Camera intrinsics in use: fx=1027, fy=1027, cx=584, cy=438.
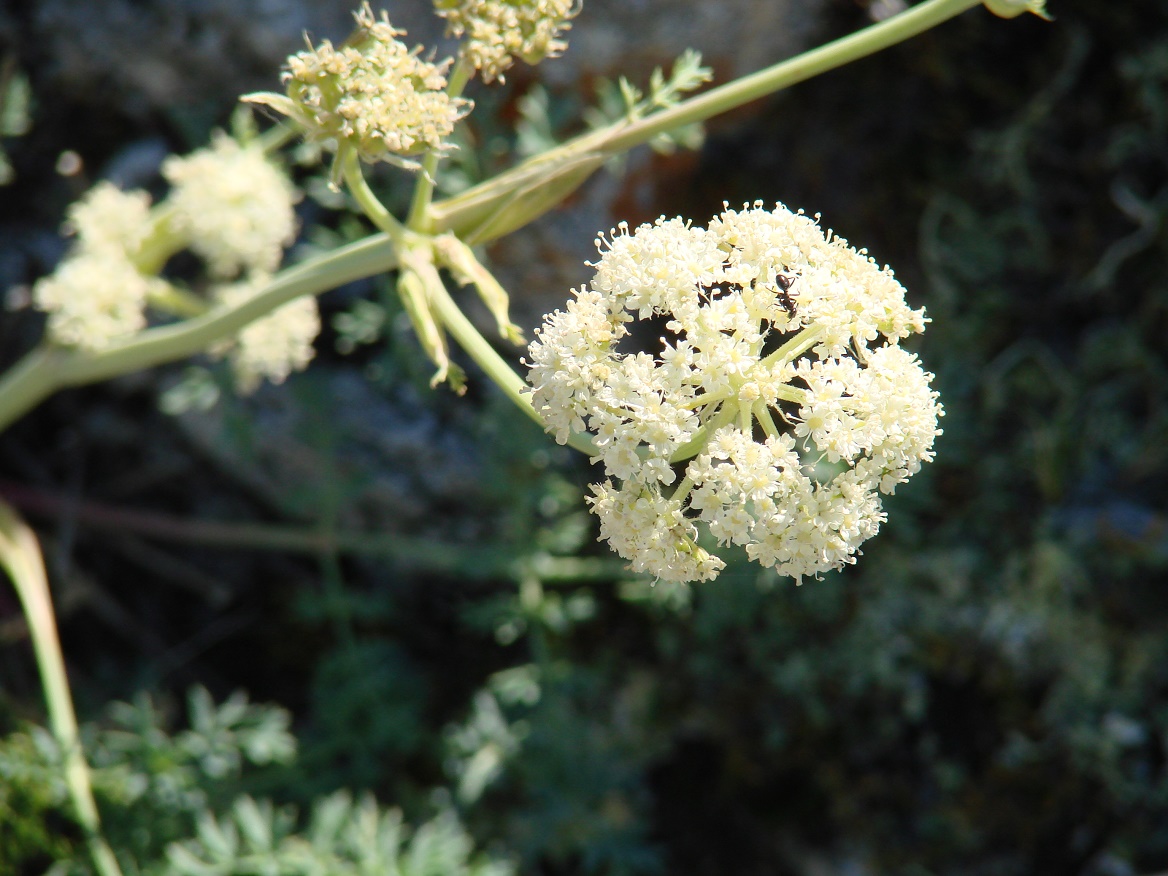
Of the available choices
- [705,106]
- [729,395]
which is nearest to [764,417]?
[729,395]

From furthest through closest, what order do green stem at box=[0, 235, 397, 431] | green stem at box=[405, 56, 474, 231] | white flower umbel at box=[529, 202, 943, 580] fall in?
green stem at box=[0, 235, 397, 431] < green stem at box=[405, 56, 474, 231] < white flower umbel at box=[529, 202, 943, 580]

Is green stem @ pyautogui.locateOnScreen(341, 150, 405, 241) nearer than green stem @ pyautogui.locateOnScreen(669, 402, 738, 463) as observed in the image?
No

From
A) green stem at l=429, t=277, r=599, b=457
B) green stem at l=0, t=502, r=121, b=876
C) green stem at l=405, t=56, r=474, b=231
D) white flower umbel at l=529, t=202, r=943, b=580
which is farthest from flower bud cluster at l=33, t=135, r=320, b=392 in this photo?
white flower umbel at l=529, t=202, r=943, b=580

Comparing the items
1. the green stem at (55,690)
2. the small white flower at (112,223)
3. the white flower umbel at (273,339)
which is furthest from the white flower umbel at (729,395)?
the green stem at (55,690)

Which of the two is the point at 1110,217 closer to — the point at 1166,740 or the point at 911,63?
the point at 911,63

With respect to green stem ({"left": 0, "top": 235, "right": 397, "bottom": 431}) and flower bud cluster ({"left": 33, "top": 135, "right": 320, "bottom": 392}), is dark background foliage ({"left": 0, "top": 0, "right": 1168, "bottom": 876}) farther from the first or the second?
green stem ({"left": 0, "top": 235, "right": 397, "bottom": 431})

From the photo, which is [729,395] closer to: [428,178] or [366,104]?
[428,178]

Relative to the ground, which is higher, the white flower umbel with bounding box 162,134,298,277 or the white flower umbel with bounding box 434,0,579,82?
the white flower umbel with bounding box 162,134,298,277
